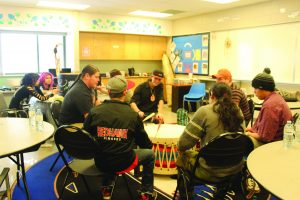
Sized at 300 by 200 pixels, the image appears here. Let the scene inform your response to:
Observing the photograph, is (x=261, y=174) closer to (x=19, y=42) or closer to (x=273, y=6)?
(x=273, y=6)

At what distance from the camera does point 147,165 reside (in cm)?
262

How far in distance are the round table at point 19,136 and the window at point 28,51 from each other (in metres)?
4.98

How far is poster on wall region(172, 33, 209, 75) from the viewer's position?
822 cm

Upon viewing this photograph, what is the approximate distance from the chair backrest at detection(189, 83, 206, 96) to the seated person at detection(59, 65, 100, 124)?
459cm

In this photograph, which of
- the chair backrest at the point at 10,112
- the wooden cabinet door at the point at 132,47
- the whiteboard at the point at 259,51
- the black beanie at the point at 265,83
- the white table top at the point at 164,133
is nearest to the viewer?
the black beanie at the point at 265,83

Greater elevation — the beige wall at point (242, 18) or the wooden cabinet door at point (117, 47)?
the beige wall at point (242, 18)

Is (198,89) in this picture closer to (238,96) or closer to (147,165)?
(238,96)

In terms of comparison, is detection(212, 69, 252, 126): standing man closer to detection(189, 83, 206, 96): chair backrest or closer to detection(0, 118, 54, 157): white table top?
detection(0, 118, 54, 157): white table top

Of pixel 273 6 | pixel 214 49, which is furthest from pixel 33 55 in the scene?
pixel 273 6

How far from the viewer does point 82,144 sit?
2.20m

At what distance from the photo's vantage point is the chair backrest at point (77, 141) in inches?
A: 85.1

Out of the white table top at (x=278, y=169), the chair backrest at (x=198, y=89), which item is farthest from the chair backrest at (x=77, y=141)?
the chair backrest at (x=198, y=89)

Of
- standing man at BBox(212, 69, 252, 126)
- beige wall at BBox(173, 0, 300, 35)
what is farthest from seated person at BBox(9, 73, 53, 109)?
beige wall at BBox(173, 0, 300, 35)

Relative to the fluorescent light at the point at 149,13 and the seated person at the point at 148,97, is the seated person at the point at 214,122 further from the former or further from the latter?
the fluorescent light at the point at 149,13
